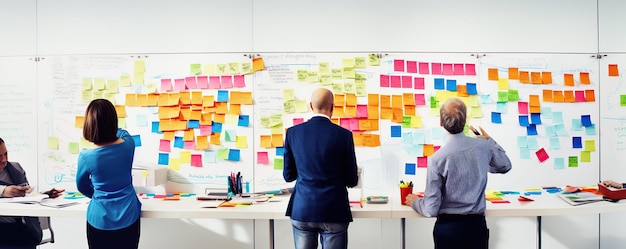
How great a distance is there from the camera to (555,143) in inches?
138

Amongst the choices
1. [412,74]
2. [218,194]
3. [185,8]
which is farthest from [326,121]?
[185,8]

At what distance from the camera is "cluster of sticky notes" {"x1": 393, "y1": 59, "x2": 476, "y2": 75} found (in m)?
3.47

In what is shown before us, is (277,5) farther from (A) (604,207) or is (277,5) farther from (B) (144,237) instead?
(A) (604,207)

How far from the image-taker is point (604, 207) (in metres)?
2.65

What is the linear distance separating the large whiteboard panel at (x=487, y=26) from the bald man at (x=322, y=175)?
4.67 feet

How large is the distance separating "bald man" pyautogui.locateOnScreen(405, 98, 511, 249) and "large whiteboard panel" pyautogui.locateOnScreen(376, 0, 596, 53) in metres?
1.35

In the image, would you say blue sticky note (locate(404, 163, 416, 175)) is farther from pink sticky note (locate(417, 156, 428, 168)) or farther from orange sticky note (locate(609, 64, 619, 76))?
orange sticky note (locate(609, 64, 619, 76))

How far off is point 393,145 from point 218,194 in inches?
55.5

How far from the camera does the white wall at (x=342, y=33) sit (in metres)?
3.49

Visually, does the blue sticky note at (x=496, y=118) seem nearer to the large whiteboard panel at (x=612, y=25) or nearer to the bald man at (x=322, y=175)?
the large whiteboard panel at (x=612, y=25)

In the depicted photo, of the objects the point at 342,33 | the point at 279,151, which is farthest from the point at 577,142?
the point at 279,151

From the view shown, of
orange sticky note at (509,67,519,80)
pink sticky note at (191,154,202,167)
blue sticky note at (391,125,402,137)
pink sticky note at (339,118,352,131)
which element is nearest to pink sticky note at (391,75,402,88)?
Result: blue sticky note at (391,125,402,137)

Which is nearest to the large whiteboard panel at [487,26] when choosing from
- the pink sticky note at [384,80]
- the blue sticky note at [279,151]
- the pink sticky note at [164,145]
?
the pink sticky note at [384,80]

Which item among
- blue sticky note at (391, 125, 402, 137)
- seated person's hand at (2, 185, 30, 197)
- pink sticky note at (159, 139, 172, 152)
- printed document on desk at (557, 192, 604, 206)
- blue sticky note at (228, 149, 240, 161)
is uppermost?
blue sticky note at (391, 125, 402, 137)
